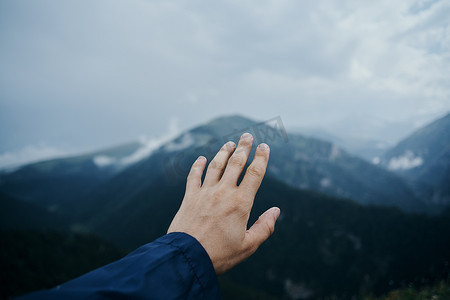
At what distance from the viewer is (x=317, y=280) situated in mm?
138500

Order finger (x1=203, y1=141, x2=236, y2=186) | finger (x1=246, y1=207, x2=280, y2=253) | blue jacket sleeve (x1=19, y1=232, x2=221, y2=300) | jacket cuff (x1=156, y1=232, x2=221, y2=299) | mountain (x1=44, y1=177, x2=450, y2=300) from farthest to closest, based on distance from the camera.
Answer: mountain (x1=44, y1=177, x2=450, y2=300), finger (x1=203, y1=141, x2=236, y2=186), finger (x1=246, y1=207, x2=280, y2=253), jacket cuff (x1=156, y1=232, x2=221, y2=299), blue jacket sleeve (x1=19, y1=232, x2=221, y2=300)

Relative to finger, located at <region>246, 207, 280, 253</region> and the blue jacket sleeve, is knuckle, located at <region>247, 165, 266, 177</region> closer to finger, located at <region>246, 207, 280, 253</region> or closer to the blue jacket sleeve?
finger, located at <region>246, 207, 280, 253</region>

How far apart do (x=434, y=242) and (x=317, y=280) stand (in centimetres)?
6773

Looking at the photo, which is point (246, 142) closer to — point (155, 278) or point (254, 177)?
point (254, 177)

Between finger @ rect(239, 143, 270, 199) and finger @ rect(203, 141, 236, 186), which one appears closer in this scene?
finger @ rect(239, 143, 270, 199)

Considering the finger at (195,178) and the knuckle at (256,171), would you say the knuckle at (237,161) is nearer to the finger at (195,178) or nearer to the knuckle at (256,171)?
the knuckle at (256,171)

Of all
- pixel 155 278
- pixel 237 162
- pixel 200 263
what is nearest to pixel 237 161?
pixel 237 162

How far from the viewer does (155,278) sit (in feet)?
5.56

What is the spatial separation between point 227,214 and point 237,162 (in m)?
0.65

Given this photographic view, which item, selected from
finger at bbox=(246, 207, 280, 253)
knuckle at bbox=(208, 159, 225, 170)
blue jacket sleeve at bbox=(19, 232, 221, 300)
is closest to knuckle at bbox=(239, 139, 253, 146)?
knuckle at bbox=(208, 159, 225, 170)

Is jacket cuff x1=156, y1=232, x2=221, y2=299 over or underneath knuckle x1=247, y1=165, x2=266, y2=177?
underneath

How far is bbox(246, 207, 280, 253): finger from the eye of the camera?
2.44 meters

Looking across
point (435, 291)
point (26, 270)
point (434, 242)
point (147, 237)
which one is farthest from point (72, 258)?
point (434, 242)

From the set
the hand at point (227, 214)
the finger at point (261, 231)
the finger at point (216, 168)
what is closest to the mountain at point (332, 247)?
the finger at point (261, 231)
